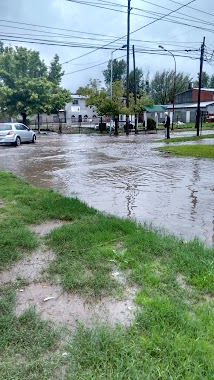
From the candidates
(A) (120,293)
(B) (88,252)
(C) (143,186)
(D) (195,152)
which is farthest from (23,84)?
(A) (120,293)

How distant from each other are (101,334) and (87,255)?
5.09ft

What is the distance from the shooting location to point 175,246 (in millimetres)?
4383

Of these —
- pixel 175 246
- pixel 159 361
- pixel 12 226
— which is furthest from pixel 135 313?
pixel 12 226

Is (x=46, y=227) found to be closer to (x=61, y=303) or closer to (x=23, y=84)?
(x=61, y=303)

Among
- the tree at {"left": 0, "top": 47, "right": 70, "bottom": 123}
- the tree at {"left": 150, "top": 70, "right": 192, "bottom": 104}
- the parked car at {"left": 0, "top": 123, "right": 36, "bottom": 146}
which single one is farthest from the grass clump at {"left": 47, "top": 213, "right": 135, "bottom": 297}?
the tree at {"left": 150, "top": 70, "right": 192, "bottom": 104}

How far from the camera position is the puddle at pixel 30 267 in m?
3.70

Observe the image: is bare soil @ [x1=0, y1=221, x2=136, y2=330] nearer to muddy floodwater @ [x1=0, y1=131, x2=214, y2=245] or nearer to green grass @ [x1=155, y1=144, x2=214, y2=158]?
muddy floodwater @ [x1=0, y1=131, x2=214, y2=245]

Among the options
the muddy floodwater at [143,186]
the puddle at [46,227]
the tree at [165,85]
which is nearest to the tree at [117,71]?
the tree at [165,85]

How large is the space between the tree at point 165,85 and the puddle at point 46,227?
83.1 m

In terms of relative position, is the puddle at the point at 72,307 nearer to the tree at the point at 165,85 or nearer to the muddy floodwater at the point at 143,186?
the muddy floodwater at the point at 143,186

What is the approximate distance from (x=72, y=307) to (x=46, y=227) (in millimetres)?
2404

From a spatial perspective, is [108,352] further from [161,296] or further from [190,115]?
[190,115]

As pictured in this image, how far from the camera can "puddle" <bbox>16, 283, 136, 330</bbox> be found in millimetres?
2896

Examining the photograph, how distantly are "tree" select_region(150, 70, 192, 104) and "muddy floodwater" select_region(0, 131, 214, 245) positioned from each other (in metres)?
74.9
